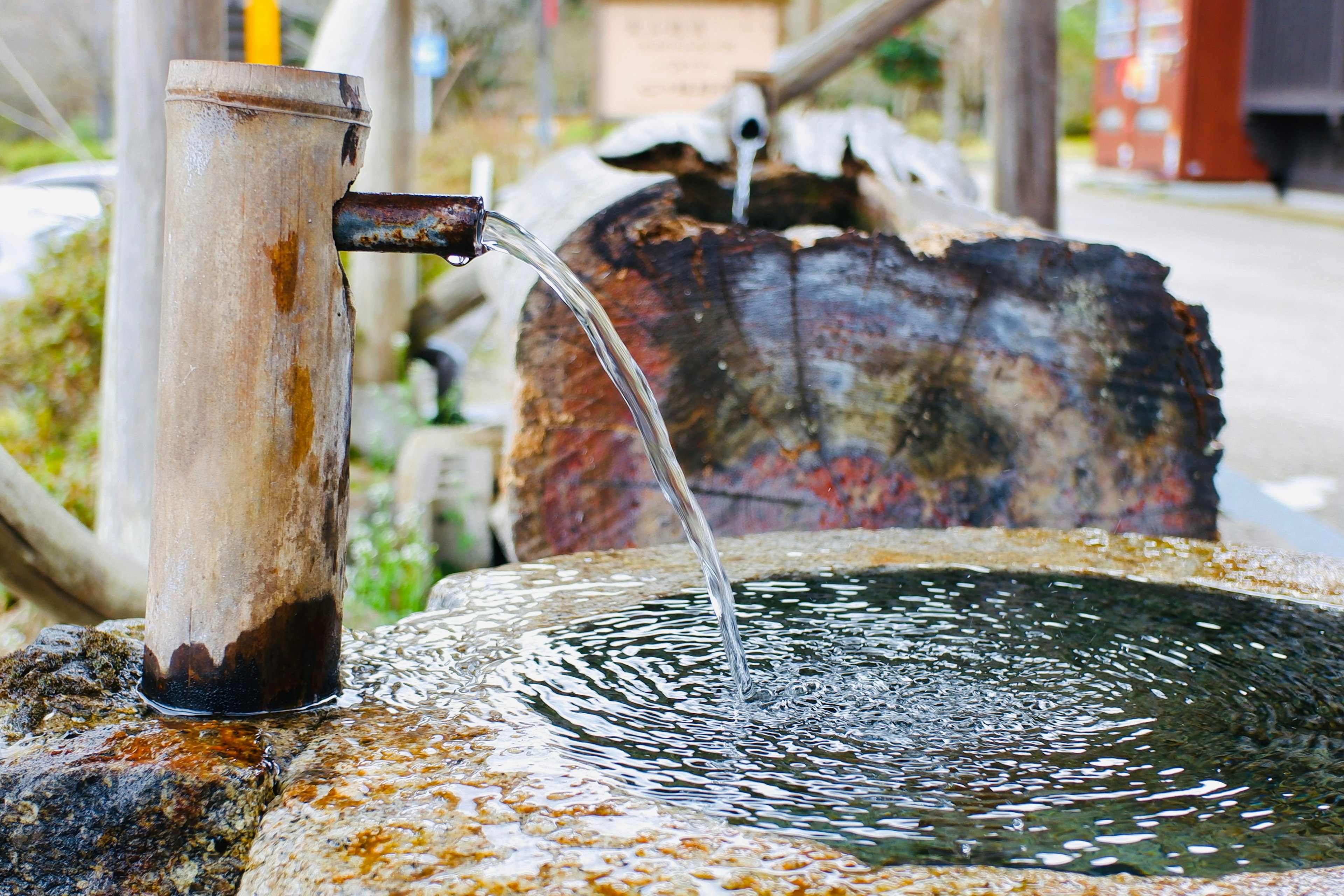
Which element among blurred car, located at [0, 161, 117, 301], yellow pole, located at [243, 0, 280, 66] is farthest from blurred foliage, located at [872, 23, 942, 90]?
yellow pole, located at [243, 0, 280, 66]

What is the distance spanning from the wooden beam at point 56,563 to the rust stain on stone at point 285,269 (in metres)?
0.79

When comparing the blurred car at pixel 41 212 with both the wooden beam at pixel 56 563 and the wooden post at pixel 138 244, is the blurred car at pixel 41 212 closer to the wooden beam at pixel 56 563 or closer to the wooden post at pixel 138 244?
the wooden post at pixel 138 244

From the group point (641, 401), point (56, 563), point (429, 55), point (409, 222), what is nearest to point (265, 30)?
point (56, 563)

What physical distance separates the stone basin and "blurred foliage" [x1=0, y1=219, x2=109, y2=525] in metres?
4.24

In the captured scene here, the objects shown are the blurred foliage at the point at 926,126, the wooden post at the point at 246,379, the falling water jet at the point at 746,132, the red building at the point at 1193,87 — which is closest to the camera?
the wooden post at the point at 246,379

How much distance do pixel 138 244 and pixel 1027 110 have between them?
314 centimetres

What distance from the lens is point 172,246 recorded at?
150 centimetres

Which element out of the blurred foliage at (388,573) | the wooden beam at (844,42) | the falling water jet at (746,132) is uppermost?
the wooden beam at (844,42)

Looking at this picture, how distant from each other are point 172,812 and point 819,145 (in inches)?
185

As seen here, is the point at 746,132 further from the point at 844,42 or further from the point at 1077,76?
the point at 1077,76

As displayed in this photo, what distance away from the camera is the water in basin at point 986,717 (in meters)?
1.29

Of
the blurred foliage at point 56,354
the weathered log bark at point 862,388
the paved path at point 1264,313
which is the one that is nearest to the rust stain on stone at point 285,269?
the weathered log bark at point 862,388

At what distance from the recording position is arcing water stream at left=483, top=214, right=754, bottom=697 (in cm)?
168

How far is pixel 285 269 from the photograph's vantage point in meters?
1.48
